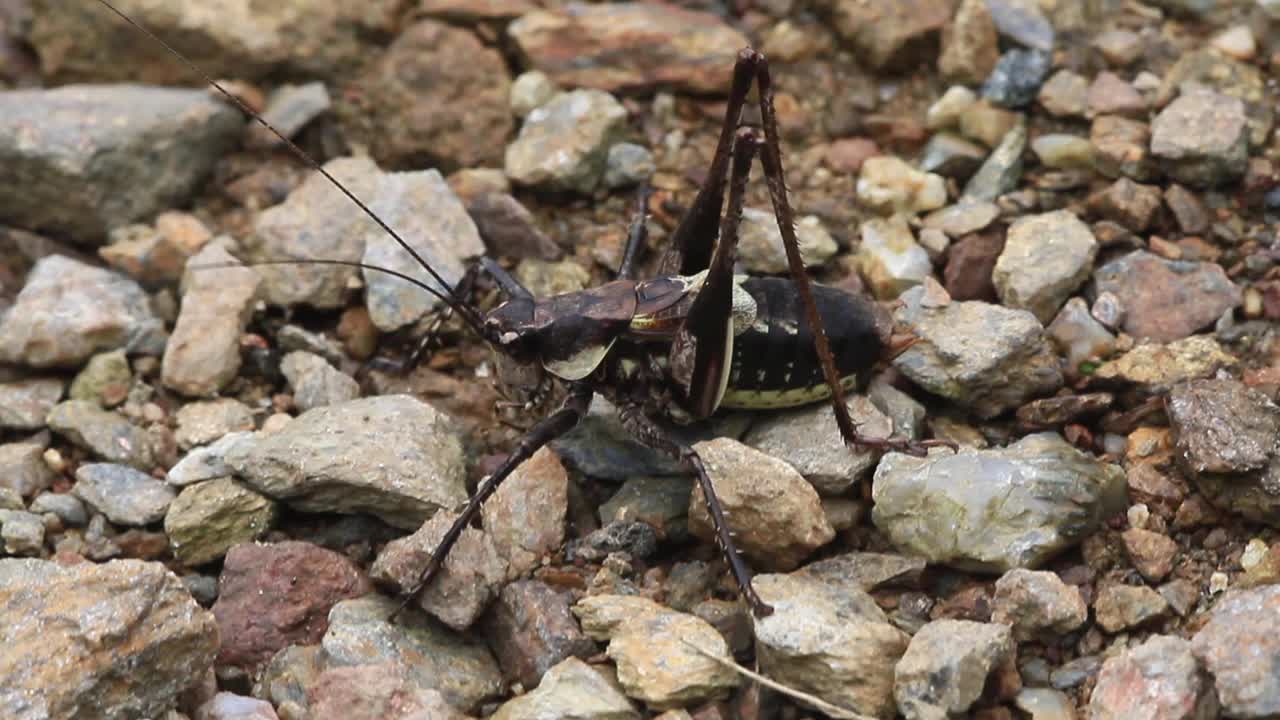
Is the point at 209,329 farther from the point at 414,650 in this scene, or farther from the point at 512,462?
the point at 414,650

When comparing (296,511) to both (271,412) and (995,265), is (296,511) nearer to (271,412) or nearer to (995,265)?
(271,412)

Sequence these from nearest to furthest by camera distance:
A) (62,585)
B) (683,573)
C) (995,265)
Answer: (62,585) → (683,573) → (995,265)

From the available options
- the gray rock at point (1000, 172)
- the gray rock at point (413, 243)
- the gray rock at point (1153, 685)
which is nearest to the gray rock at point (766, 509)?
the gray rock at point (1153, 685)

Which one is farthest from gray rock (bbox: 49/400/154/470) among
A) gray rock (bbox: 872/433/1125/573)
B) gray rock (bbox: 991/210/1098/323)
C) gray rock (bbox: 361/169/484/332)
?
gray rock (bbox: 991/210/1098/323)

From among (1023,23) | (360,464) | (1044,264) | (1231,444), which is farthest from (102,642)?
(1023,23)

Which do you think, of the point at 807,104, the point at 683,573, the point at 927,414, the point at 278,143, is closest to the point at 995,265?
the point at 927,414

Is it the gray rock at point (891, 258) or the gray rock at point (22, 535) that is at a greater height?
the gray rock at point (891, 258)

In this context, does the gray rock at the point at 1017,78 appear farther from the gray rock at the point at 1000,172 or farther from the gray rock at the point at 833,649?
the gray rock at the point at 833,649
